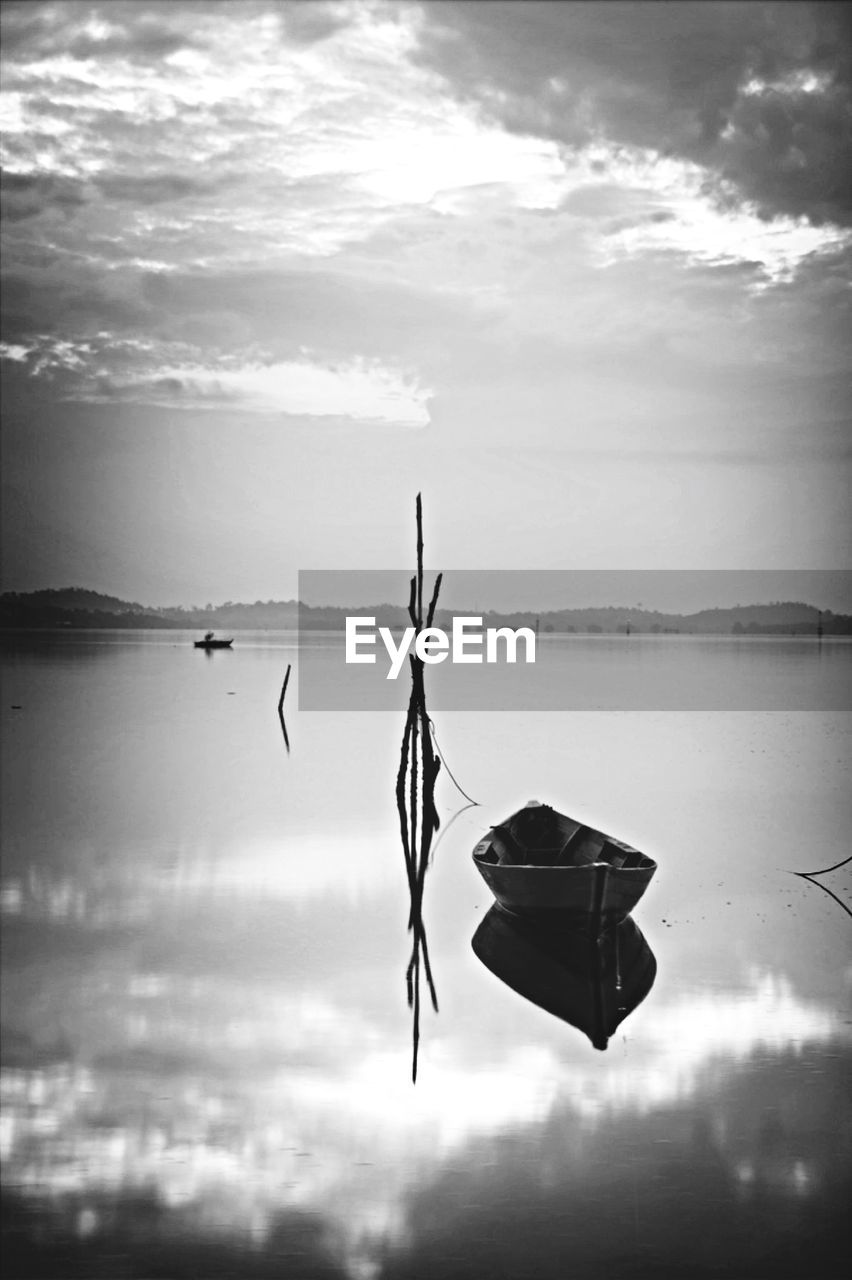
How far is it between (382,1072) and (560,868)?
152 inches

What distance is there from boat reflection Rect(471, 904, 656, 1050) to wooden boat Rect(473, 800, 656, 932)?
11.1 inches

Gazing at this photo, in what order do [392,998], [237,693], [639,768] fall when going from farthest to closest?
[237,693] < [639,768] < [392,998]

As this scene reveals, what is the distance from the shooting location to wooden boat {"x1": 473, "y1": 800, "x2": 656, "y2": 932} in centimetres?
1253

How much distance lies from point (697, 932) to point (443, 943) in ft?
10.1

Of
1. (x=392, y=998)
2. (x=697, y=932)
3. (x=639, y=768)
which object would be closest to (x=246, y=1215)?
(x=392, y=998)

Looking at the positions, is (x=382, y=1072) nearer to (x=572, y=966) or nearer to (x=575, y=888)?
(x=572, y=966)

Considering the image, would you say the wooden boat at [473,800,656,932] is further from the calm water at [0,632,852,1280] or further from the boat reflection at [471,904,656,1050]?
the calm water at [0,632,852,1280]

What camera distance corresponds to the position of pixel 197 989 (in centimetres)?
1166

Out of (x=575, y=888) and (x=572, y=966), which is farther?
(x=575, y=888)

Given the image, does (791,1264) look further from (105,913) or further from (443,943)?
(105,913)

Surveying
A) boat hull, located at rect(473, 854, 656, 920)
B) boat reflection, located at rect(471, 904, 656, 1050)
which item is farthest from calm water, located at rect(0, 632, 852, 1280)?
boat hull, located at rect(473, 854, 656, 920)

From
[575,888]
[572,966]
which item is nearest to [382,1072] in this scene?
[572,966]

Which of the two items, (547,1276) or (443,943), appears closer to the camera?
(547,1276)

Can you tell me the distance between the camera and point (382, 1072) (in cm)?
934
